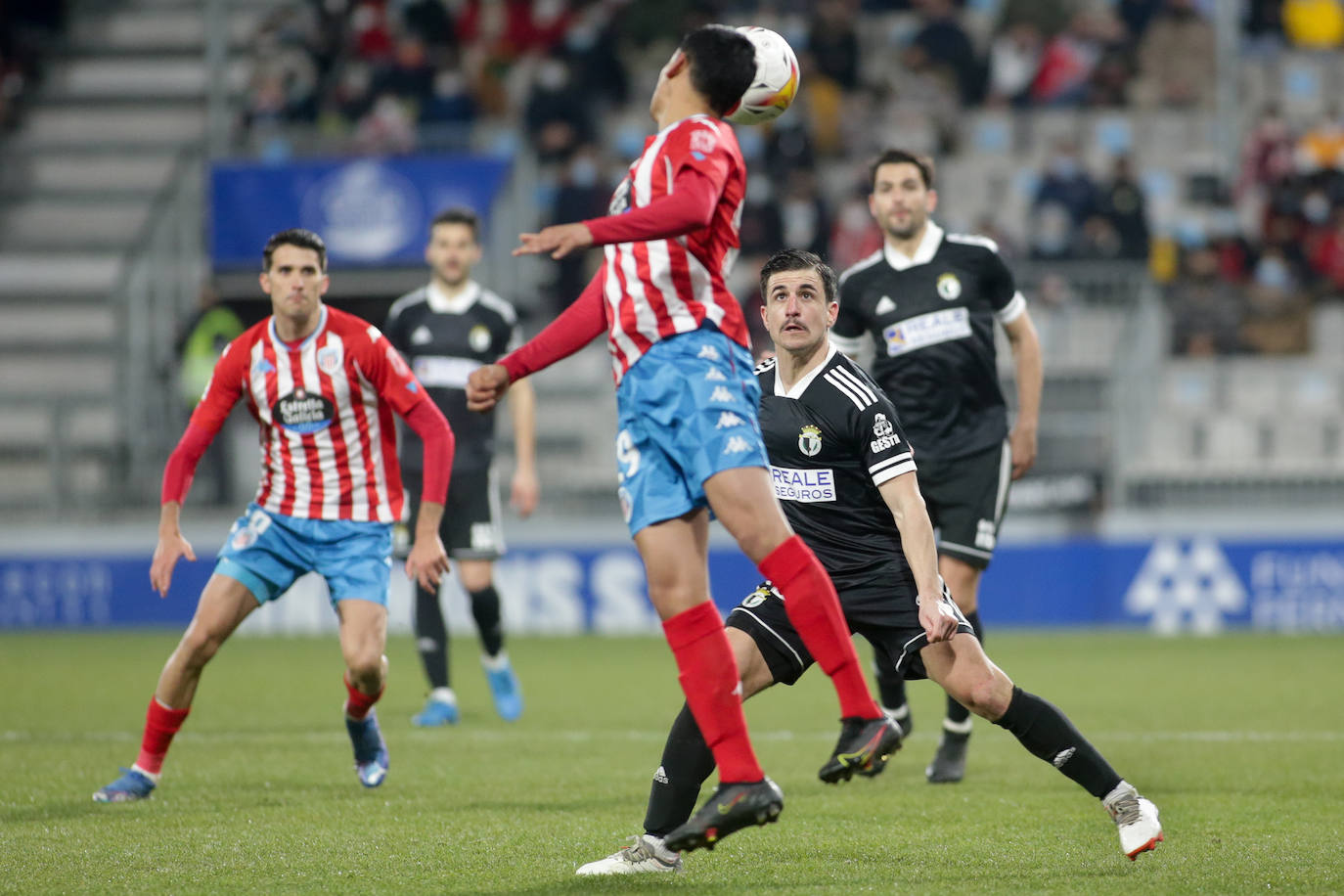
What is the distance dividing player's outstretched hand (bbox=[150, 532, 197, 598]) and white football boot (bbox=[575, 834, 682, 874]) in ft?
6.40

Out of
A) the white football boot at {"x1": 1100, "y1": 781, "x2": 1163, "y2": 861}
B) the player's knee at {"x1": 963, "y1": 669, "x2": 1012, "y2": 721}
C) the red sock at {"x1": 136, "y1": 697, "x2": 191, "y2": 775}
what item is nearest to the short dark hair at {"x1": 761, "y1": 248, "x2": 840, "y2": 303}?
the player's knee at {"x1": 963, "y1": 669, "x2": 1012, "y2": 721}

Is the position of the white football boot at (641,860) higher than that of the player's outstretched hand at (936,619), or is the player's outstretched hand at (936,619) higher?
the player's outstretched hand at (936,619)

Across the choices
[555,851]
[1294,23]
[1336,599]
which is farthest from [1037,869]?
[1294,23]

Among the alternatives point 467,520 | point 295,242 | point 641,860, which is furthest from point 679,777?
point 467,520

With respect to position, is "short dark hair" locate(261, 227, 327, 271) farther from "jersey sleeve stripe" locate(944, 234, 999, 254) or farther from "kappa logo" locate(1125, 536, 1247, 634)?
"kappa logo" locate(1125, 536, 1247, 634)

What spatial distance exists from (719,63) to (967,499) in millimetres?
3002

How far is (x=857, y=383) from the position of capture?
5.27 metres

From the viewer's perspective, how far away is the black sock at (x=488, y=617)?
8898 millimetres

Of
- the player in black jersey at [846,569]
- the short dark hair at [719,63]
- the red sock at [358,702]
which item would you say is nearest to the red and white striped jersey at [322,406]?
the red sock at [358,702]

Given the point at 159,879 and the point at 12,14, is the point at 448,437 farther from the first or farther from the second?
the point at 12,14

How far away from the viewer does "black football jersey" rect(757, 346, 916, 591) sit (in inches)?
207

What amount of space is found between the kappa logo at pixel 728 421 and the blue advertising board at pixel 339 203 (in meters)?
11.0

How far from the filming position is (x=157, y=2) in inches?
819

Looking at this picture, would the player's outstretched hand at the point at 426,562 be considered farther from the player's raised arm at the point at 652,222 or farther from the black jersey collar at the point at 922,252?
the black jersey collar at the point at 922,252
